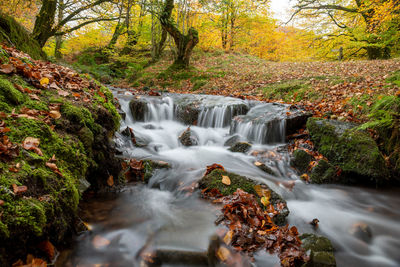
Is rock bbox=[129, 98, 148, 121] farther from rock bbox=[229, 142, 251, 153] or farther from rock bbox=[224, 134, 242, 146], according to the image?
rock bbox=[229, 142, 251, 153]

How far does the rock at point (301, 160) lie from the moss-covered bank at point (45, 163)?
3.47 metres

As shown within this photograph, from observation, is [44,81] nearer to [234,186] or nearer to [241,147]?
[234,186]

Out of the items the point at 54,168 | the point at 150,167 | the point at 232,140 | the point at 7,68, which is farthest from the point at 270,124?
the point at 7,68

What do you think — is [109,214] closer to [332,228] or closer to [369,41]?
[332,228]

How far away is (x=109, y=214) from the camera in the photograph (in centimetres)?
251

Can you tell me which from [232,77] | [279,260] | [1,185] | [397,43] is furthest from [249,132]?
[397,43]

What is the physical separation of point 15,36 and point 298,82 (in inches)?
352

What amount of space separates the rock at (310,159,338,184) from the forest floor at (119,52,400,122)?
5.46 feet

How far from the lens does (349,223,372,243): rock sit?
2.73 m

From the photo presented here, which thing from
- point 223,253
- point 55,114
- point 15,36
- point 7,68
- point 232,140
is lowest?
point 223,253

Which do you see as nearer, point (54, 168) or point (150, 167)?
point (54, 168)

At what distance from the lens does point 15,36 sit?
5484 millimetres

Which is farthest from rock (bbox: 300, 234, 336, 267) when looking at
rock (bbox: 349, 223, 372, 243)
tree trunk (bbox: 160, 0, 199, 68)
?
tree trunk (bbox: 160, 0, 199, 68)

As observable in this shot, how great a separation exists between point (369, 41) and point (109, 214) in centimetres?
1496
